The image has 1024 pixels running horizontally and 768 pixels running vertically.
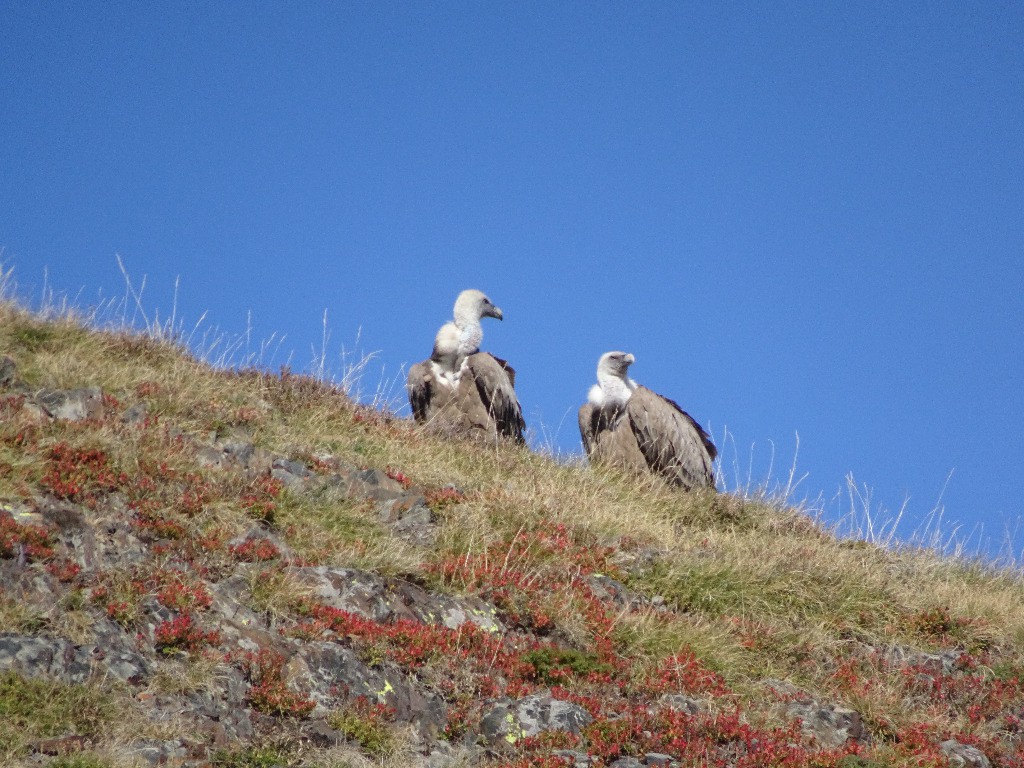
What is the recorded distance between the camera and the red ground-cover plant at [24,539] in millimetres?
7129

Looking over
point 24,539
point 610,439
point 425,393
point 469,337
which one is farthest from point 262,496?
point 610,439

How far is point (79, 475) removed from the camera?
326 inches

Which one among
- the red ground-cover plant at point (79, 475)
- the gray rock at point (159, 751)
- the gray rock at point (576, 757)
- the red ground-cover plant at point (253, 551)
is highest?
the red ground-cover plant at point (79, 475)

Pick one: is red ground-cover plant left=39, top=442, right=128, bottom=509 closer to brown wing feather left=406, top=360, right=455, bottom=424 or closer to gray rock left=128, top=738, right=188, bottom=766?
gray rock left=128, top=738, right=188, bottom=766

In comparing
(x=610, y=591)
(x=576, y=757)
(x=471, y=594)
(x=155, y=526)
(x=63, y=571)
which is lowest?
(x=576, y=757)

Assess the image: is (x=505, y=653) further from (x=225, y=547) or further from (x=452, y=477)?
(x=452, y=477)

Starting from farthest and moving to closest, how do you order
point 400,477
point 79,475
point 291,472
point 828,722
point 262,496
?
point 400,477 → point 291,472 → point 262,496 → point 79,475 → point 828,722

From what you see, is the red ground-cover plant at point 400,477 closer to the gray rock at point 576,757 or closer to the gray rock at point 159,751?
the gray rock at point 576,757

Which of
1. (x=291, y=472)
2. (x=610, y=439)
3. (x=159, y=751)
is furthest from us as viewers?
(x=610, y=439)

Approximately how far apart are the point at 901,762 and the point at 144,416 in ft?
23.5

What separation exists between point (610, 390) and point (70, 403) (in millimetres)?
7784

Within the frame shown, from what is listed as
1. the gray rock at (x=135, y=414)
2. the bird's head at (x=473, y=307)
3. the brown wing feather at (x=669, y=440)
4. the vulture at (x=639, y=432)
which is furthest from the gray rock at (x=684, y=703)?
the bird's head at (x=473, y=307)

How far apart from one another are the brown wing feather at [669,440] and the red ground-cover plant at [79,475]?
766cm

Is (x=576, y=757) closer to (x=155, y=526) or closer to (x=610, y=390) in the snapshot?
(x=155, y=526)
